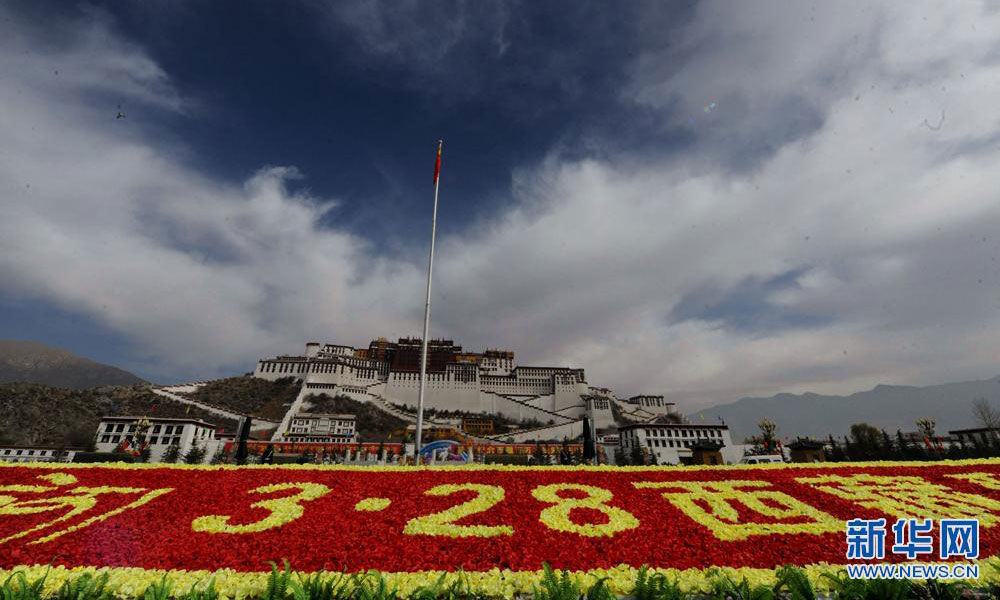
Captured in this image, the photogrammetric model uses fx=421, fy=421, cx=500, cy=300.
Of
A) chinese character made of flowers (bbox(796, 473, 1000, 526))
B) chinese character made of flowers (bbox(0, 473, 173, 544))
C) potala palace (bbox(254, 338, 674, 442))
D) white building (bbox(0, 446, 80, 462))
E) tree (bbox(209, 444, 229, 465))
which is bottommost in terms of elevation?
tree (bbox(209, 444, 229, 465))

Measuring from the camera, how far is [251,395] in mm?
87188

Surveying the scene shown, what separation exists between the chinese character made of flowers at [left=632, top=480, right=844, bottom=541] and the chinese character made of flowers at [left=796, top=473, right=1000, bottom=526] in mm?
1606

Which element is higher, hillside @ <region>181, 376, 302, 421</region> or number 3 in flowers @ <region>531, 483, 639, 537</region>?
hillside @ <region>181, 376, 302, 421</region>

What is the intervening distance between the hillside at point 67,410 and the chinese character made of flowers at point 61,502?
4721cm

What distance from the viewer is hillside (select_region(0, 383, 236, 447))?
53.8 m

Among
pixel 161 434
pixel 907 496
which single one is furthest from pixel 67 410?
pixel 907 496

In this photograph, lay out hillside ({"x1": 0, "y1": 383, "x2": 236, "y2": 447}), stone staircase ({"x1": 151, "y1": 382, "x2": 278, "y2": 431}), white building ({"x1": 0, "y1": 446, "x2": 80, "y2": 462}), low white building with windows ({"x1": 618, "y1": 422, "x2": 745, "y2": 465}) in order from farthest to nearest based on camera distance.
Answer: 1. stone staircase ({"x1": 151, "y1": 382, "x2": 278, "y2": 431})
2. hillside ({"x1": 0, "y1": 383, "x2": 236, "y2": 447})
3. low white building with windows ({"x1": 618, "y1": 422, "x2": 745, "y2": 465})
4. white building ({"x1": 0, "y1": 446, "x2": 80, "y2": 462})

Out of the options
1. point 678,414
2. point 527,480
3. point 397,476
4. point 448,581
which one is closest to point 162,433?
point 397,476

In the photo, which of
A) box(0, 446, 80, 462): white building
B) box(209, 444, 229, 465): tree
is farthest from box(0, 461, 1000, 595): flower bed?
box(209, 444, 229, 465): tree

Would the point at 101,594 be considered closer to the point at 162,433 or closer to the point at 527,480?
the point at 527,480

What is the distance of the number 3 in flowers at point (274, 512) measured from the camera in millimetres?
7965

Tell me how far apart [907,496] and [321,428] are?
71.6m

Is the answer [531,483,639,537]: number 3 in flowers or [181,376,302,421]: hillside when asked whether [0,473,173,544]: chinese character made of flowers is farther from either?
[181,376,302,421]: hillside

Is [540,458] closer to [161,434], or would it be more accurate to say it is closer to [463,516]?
[463,516]
